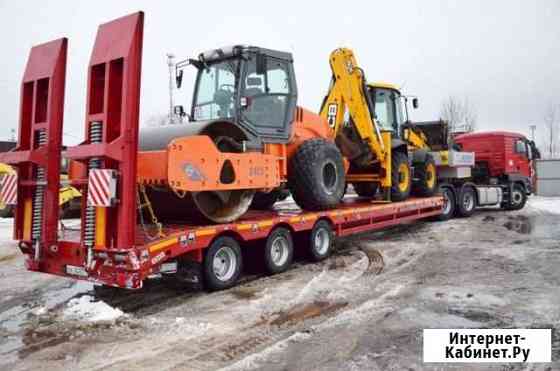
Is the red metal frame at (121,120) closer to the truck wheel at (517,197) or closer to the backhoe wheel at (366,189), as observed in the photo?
the backhoe wheel at (366,189)

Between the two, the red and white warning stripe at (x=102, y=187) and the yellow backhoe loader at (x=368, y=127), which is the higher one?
the yellow backhoe loader at (x=368, y=127)

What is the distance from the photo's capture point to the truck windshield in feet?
25.6

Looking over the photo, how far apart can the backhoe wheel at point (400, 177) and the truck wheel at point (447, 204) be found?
2.81 m

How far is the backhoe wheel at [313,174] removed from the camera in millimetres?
8258

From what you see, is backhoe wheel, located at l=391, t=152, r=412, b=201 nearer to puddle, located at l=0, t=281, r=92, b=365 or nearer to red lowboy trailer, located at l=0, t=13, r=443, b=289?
red lowboy trailer, located at l=0, t=13, r=443, b=289

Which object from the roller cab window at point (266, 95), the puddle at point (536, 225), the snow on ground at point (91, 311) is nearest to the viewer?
the snow on ground at point (91, 311)

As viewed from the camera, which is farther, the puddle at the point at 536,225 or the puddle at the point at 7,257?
the puddle at the point at 536,225

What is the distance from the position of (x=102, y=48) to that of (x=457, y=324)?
4.70 metres

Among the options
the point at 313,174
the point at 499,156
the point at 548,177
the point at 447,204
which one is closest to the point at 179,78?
the point at 313,174

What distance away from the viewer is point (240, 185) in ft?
21.6

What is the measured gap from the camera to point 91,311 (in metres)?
5.59

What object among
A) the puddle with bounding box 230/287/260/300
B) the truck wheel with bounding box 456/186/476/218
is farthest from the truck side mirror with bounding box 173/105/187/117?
the truck wheel with bounding box 456/186/476/218

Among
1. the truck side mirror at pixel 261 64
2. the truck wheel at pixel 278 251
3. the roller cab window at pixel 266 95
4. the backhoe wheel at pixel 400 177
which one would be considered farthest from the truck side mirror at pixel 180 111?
the backhoe wheel at pixel 400 177

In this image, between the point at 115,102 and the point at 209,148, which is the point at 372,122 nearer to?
the point at 209,148
